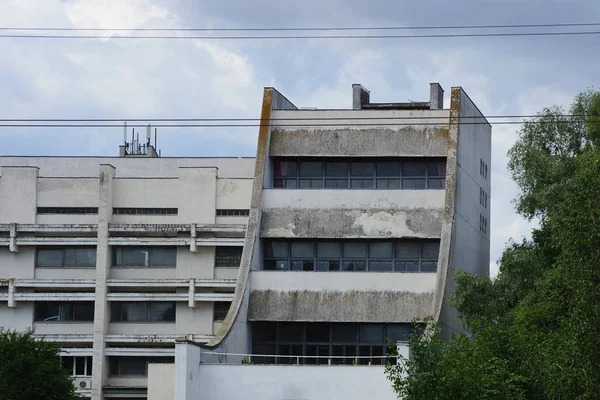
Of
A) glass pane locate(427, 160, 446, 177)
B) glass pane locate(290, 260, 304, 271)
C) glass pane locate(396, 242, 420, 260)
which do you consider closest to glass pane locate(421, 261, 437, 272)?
glass pane locate(396, 242, 420, 260)

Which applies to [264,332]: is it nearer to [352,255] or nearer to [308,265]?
[308,265]

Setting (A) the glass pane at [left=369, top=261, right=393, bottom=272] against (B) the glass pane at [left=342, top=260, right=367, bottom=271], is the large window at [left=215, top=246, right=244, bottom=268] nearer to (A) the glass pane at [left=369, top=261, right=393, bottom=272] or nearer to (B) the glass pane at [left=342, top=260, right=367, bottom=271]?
(B) the glass pane at [left=342, top=260, right=367, bottom=271]

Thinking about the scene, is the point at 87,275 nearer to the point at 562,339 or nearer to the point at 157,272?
the point at 157,272

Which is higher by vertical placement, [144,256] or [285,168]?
[285,168]

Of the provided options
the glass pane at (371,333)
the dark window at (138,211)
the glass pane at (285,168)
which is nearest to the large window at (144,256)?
the dark window at (138,211)

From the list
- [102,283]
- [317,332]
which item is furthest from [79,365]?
[317,332]

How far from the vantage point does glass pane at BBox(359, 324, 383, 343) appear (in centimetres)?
5016

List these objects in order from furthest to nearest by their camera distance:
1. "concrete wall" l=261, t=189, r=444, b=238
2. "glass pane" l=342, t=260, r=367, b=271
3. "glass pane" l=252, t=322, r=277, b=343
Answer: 1. "glass pane" l=342, t=260, r=367, b=271
2. "concrete wall" l=261, t=189, r=444, b=238
3. "glass pane" l=252, t=322, r=277, b=343

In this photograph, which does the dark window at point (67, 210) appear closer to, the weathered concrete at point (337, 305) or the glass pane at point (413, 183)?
the weathered concrete at point (337, 305)

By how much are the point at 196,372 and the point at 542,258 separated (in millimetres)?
15775

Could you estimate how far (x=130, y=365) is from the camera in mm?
64000

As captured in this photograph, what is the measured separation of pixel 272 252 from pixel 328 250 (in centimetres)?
222

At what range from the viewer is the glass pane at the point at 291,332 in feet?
167

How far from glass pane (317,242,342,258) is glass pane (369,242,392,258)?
4.12 feet
